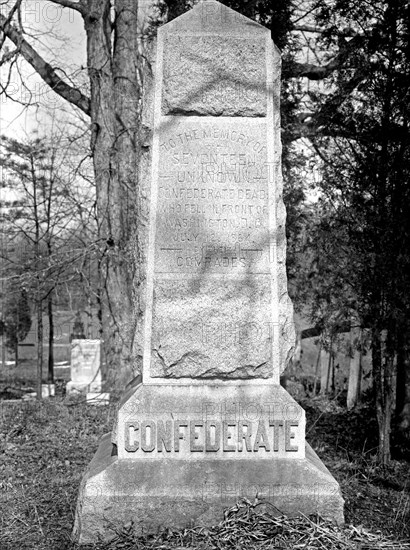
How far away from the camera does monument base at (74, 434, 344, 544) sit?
11.9ft

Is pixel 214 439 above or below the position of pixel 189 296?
below

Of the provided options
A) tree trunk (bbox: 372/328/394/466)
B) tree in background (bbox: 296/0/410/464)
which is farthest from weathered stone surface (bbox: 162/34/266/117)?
tree trunk (bbox: 372/328/394/466)

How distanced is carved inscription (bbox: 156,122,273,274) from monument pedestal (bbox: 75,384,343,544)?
76cm

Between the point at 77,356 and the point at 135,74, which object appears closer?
the point at 135,74

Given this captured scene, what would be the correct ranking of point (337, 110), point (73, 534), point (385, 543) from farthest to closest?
point (337, 110) < point (73, 534) < point (385, 543)

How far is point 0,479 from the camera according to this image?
5199mm

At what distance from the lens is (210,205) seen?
13.1 feet

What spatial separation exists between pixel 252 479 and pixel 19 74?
28.8 ft

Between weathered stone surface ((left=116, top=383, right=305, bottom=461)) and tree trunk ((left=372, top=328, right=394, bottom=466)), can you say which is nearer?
weathered stone surface ((left=116, top=383, right=305, bottom=461))

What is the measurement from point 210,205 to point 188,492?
64.8 inches

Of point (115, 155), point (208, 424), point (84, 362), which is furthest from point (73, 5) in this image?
point (208, 424)

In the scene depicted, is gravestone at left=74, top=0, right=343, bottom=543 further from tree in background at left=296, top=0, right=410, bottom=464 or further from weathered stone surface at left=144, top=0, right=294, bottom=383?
tree in background at left=296, top=0, right=410, bottom=464

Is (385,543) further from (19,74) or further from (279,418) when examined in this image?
(19,74)

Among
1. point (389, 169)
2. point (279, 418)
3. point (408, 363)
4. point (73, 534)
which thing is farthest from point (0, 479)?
point (408, 363)
